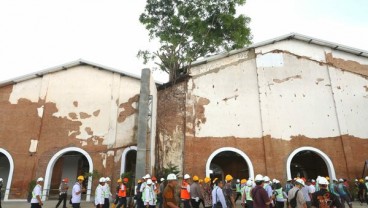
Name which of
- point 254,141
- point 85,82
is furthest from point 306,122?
point 85,82

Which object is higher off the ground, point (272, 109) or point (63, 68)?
point (63, 68)

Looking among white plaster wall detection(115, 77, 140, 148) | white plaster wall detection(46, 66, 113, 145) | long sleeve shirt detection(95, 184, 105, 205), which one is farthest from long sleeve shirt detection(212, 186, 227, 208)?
white plaster wall detection(46, 66, 113, 145)

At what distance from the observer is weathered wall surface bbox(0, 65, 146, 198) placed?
51.0ft

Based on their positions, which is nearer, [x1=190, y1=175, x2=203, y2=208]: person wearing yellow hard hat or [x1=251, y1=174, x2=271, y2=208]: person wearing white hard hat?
[x1=251, y1=174, x2=271, y2=208]: person wearing white hard hat

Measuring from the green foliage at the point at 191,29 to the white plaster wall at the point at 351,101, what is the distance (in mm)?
6307

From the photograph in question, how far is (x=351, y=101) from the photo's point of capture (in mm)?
17297

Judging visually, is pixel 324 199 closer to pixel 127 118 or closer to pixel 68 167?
pixel 127 118

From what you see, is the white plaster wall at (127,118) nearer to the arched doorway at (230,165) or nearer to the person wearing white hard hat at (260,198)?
the arched doorway at (230,165)

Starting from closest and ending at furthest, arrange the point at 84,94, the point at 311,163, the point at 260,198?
1. the point at 260,198
2. the point at 84,94
3. the point at 311,163

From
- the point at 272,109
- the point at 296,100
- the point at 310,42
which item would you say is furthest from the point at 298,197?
the point at 310,42

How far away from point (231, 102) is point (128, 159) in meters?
7.10

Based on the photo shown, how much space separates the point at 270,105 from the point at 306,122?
2.33 metres

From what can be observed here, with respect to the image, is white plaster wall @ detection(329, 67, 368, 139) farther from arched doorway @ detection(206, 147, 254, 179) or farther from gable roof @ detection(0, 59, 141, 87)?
gable roof @ detection(0, 59, 141, 87)

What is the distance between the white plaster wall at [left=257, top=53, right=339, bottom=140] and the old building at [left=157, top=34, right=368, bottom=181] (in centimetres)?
6
